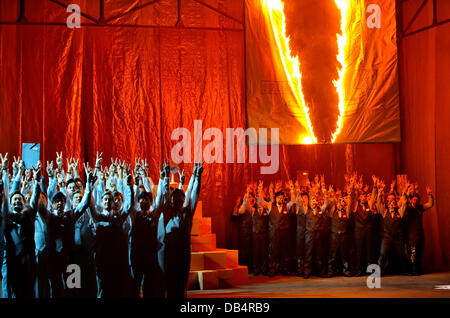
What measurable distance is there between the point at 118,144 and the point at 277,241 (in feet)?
11.2

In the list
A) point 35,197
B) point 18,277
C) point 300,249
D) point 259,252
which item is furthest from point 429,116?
point 18,277

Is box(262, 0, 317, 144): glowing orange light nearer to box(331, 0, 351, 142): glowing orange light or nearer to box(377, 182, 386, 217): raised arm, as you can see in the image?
box(331, 0, 351, 142): glowing orange light

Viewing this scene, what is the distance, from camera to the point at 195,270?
7.51 meters

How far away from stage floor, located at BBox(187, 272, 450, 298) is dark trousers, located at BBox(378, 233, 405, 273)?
0.31 m

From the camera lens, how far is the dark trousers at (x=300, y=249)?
867cm

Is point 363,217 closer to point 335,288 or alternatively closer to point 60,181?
point 335,288

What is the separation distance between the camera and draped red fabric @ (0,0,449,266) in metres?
9.62

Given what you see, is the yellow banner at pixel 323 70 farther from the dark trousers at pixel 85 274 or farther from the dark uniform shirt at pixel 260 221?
the dark trousers at pixel 85 274

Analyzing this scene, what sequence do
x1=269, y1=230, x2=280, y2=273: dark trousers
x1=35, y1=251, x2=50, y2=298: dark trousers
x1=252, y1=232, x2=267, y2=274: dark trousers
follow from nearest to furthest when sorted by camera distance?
x1=35, y1=251, x2=50, y2=298: dark trousers < x1=269, y1=230, x2=280, y2=273: dark trousers < x1=252, y1=232, x2=267, y2=274: dark trousers

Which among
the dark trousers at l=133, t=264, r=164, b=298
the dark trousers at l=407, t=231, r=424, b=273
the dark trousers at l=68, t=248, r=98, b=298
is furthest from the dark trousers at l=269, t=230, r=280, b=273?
the dark trousers at l=68, t=248, r=98, b=298

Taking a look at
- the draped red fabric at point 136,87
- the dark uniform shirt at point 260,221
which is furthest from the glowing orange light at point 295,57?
the dark uniform shirt at point 260,221

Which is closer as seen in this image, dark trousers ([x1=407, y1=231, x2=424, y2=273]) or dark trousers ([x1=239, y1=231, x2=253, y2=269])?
dark trousers ([x1=407, y1=231, x2=424, y2=273])

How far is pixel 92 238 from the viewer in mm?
5422

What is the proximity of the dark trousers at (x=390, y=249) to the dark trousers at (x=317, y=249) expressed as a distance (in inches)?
36.1
